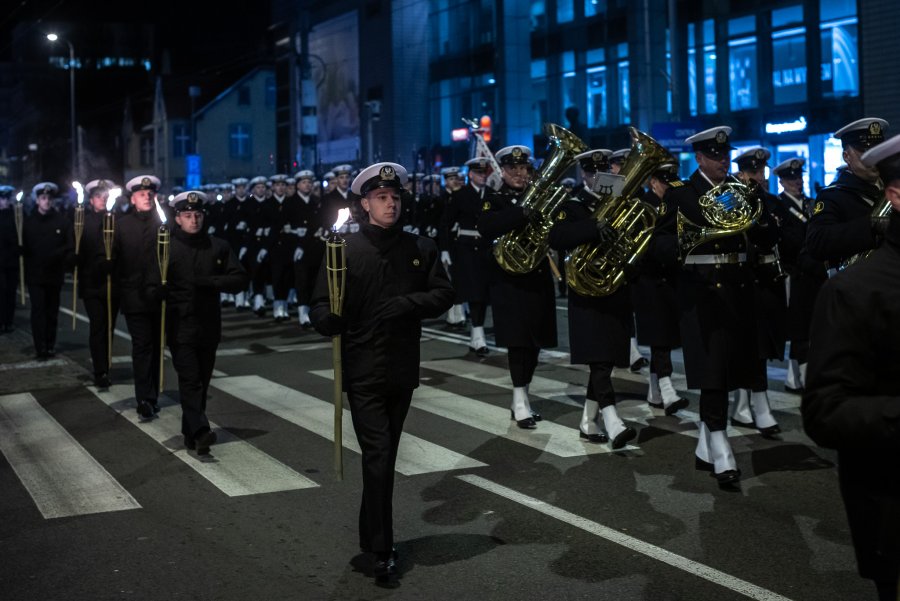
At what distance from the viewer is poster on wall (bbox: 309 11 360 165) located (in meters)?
61.3

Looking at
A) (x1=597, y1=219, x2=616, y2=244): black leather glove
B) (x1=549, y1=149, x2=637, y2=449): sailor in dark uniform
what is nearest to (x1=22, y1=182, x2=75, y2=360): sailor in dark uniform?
(x1=549, y1=149, x2=637, y2=449): sailor in dark uniform

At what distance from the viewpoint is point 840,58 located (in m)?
32.6

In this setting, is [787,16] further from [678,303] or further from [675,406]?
[678,303]

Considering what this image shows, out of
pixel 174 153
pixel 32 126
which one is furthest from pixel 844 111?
pixel 32 126

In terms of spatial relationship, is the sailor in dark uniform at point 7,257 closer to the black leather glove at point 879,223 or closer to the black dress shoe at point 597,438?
the black dress shoe at point 597,438

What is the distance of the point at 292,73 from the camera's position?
6944 centimetres

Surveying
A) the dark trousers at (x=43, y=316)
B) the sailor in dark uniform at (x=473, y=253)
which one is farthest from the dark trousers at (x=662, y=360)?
the dark trousers at (x=43, y=316)

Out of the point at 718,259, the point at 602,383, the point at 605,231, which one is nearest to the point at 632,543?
the point at 718,259

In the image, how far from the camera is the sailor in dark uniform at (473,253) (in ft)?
44.7

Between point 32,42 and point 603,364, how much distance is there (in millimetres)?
144350

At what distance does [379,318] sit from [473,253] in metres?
9.26

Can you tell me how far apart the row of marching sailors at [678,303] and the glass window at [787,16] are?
24639mm

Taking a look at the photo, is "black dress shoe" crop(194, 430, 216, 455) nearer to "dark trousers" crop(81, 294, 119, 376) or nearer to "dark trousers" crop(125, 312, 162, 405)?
"dark trousers" crop(125, 312, 162, 405)

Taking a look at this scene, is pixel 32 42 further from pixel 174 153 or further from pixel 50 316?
pixel 50 316
